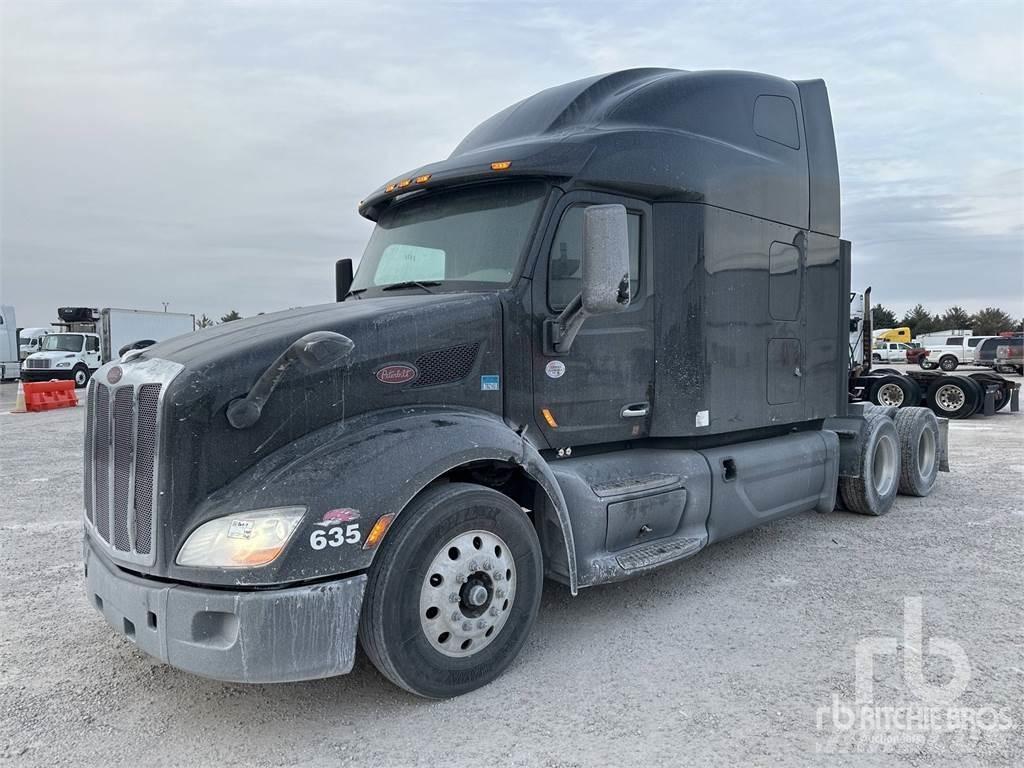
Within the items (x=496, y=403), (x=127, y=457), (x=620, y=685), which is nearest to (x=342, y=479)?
(x=127, y=457)

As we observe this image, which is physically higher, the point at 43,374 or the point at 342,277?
the point at 342,277

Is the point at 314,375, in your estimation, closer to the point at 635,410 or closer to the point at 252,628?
the point at 252,628

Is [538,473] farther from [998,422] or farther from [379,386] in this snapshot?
[998,422]

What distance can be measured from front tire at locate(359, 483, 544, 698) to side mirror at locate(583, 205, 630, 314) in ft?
3.71

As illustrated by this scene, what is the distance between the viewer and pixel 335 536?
10.3 ft

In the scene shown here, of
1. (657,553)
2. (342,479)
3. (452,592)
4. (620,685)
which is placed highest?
(342,479)

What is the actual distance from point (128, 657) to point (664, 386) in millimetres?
3507

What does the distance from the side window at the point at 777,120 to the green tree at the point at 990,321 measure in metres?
85.7

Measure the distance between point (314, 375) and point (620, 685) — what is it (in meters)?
2.10

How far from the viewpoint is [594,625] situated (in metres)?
4.48

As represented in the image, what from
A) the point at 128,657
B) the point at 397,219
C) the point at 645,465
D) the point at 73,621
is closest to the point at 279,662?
the point at 128,657

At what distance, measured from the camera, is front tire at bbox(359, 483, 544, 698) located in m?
3.32

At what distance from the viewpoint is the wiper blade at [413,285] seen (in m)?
4.43

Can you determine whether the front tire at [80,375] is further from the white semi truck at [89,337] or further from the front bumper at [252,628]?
the front bumper at [252,628]
